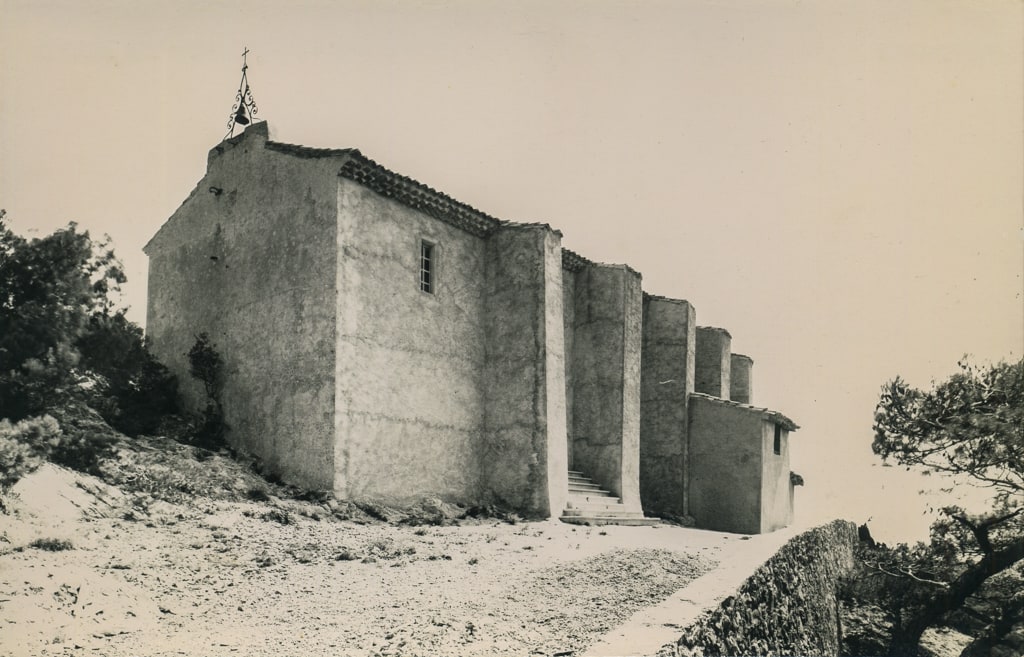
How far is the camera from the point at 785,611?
30.8 feet

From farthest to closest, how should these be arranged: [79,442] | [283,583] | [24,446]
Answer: [79,442]
[24,446]
[283,583]

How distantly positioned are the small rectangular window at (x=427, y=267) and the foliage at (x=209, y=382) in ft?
14.3

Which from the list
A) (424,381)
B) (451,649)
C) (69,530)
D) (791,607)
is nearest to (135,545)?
(69,530)

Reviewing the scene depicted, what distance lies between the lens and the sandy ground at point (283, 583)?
5.66 meters

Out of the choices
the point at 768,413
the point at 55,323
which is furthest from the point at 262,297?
the point at 768,413

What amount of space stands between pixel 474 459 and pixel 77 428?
715 cm

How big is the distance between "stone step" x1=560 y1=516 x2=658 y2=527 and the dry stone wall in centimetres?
355

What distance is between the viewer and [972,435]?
13.0m

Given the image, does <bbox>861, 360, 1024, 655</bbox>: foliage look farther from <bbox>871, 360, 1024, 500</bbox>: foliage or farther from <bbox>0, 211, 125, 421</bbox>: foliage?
<bbox>0, 211, 125, 421</bbox>: foliage

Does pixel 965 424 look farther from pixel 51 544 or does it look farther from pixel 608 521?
pixel 51 544

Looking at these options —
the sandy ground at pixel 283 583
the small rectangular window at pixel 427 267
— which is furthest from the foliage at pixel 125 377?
the small rectangular window at pixel 427 267

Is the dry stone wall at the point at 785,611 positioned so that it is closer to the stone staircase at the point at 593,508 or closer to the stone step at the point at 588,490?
the stone staircase at the point at 593,508

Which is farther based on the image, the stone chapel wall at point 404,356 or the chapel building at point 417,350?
the chapel building at point 417,350

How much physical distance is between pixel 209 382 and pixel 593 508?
8.29 metres
